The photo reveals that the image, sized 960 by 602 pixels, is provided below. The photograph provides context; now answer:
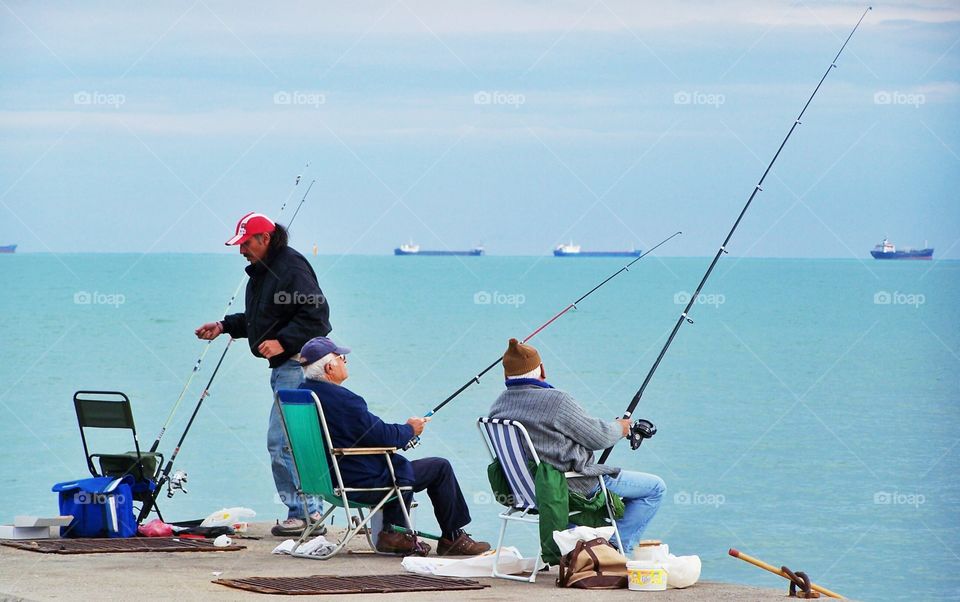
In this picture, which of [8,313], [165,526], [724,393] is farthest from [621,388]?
[8,313]

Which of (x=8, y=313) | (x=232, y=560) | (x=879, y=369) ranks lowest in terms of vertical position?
(x=232, y=560)

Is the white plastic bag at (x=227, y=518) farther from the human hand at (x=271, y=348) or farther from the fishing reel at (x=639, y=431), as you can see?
the fishing reel at (x=639, y=431)

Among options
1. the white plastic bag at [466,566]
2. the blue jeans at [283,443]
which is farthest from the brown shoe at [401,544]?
the blue jeans at [283,443]

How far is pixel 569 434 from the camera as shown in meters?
5.69

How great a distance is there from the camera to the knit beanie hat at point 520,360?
228 inches

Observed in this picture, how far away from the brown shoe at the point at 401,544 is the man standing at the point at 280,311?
0.60m

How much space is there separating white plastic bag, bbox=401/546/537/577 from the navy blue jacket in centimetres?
44

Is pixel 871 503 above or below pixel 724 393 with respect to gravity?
below

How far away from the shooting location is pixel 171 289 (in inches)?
2518

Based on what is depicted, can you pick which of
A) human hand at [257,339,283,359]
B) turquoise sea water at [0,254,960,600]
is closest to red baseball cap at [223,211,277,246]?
human hand at [257,339,283,359]

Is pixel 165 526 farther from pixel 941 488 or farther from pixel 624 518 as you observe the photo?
pixel 941 488

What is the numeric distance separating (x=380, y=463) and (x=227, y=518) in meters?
1.19

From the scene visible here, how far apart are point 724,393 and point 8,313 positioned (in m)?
26.8

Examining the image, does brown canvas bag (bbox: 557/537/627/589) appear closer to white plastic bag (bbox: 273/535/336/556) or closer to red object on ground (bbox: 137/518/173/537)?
white plastic bag (bbox: 273/535/336/556)
